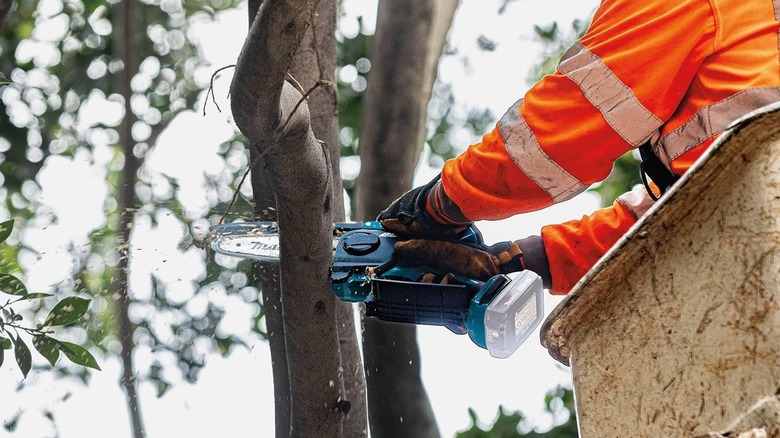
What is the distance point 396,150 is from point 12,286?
1298 mm

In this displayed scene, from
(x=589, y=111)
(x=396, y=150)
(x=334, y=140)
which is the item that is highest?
(x=589, y=111)

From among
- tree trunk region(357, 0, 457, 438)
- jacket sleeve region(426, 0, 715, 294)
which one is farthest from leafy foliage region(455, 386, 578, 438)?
jacket sleeve region(426, 0, 715, 294)

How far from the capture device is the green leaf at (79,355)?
2193 mm

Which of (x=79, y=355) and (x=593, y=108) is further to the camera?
(x=79, y=355)

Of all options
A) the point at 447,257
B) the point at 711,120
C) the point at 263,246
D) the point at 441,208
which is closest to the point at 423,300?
the point at 447,257

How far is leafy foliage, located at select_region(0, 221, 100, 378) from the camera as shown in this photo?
219 cm

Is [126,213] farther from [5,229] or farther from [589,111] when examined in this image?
[589,111]

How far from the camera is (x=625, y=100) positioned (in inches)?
76.7

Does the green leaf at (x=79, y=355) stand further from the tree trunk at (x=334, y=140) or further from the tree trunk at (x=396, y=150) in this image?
the tree trunk at (x=396, y=150)

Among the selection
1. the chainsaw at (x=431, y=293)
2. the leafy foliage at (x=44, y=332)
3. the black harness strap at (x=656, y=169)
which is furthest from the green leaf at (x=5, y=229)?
the black harness strap at (x=656, y=169)

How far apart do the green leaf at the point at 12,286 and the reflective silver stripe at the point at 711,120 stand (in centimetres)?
152

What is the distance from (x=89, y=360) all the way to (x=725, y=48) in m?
1.60

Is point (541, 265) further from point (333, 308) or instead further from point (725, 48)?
point (725, 48)

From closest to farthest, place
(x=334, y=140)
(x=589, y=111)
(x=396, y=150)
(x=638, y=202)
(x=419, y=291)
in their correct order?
(x=589, y=111) < (x=419, y=291) < (x=638, y=202) < (x=334, y=140) < (x=396, y=150)
